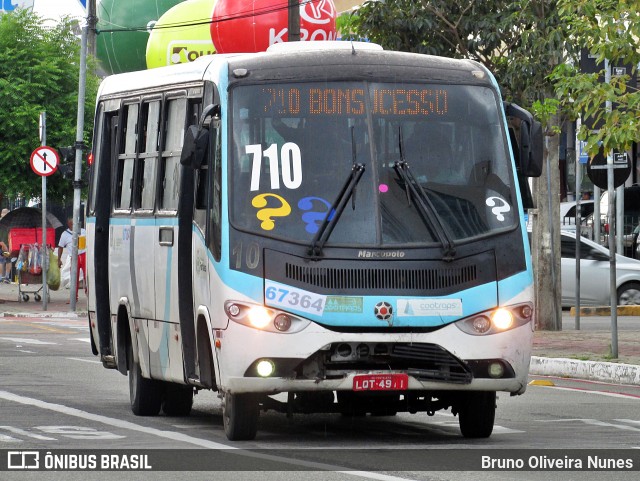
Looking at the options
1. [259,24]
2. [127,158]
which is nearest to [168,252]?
[127,158]

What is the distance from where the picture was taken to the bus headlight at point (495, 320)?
472 inches

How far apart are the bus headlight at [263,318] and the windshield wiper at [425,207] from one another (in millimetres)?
1114

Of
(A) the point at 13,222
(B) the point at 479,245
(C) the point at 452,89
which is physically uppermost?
(C) the point at 452,89

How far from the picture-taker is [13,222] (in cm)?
4925

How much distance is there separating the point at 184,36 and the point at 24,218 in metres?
10.5

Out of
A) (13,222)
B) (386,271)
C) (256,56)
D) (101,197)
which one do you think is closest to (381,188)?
(386,271)

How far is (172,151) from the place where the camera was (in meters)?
13.9

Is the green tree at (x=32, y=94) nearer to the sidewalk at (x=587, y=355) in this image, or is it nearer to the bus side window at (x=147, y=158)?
the sidewalk at (x=587, y=355)

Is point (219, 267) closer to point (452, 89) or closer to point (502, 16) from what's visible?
point (452, 89)

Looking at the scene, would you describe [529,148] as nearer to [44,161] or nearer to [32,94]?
[44,161]

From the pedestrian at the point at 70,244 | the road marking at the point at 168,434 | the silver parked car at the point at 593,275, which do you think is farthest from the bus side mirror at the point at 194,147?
the pedestrian at the point at 70,244

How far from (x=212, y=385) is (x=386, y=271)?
1.61m

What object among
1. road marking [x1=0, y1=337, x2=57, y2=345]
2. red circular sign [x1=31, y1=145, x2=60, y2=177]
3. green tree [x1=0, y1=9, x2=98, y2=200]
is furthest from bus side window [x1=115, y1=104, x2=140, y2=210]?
green tree [x1=0, y1=9, x2=98, y2=200]

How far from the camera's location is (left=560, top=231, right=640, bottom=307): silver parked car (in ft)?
105
